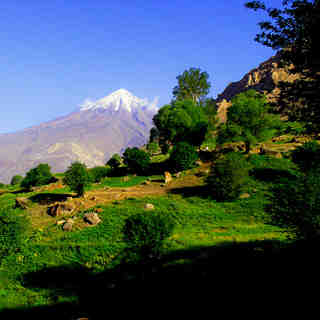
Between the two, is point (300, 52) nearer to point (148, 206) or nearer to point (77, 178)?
point (148, 206)

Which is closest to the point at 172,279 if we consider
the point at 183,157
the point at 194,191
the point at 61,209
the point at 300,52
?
the point at 300,52

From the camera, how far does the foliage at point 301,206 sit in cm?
1077

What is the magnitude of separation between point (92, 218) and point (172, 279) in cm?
1400

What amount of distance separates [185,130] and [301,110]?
3821 cm

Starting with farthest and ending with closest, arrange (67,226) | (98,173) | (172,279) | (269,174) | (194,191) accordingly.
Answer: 1. (98,173)
2. (269,174)
3. (194,191)
4. (67,226)
5. (172,279)

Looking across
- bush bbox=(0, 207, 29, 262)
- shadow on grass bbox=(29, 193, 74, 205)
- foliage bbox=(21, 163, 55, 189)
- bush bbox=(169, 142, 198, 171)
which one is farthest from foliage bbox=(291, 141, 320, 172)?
foliage bbox=(21, 163, 55, 189)

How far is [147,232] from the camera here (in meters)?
14.3

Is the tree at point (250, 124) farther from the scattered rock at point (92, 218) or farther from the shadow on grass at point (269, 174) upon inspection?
the scattered rock at point (92, 218)

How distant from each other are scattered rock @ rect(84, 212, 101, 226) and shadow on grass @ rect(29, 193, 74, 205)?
10.8 m

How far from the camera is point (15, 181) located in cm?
8525

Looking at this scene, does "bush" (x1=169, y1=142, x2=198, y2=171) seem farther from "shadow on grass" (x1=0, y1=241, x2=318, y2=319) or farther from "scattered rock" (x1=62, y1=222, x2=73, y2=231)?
"shadow on grass" (x1=0, y1=241, x2=318, y2=319)

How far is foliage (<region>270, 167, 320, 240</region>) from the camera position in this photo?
1077 centimetres

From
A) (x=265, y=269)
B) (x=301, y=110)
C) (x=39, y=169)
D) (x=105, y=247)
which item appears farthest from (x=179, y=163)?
(x=39, y=169)

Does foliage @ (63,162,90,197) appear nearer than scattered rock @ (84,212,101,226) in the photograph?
No
